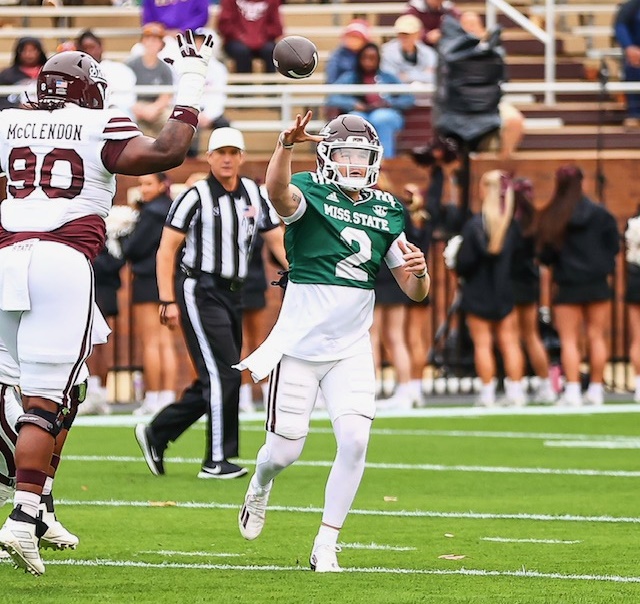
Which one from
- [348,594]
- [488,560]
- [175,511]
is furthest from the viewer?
[175,511]

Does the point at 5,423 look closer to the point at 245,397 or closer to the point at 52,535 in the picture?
the point at 52,535

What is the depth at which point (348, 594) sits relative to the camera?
6.65 meters

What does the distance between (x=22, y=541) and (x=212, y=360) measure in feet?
14.1

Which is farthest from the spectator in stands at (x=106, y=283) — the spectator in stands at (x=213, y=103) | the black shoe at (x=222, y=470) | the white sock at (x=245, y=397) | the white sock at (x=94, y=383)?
Answer: the black shoe at (x=222, y=470)

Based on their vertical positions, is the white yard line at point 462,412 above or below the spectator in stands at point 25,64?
below

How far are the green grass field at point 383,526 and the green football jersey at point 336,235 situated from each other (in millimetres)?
1209

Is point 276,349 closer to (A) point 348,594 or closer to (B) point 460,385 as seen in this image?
(A) point 348,594

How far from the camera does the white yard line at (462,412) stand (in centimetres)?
1543

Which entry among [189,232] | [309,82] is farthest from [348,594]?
[309,82]

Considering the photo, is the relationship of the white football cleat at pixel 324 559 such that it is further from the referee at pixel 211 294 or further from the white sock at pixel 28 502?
the referee at pixel 211 294

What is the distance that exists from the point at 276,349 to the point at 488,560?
1250mm

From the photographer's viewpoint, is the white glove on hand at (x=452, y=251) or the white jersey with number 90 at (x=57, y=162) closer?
the white jersey with number 90 at (x=57, y=162)

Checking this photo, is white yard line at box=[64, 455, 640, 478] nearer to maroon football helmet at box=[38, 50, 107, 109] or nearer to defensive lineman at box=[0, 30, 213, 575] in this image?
defensive lineman at box=[0, 30, 213, 575]

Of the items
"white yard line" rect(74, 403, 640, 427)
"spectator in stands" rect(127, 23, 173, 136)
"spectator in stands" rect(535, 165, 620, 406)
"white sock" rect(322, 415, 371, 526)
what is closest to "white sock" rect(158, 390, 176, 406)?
"white yard line" rect(74, 403, 640, 427)
